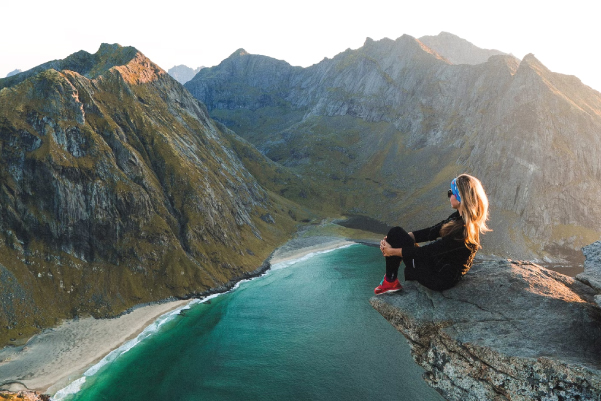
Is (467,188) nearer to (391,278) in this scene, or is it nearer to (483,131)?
(391,278)

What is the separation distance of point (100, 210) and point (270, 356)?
6682cm

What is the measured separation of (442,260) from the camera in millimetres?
10172

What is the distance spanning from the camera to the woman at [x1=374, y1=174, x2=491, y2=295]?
934cm

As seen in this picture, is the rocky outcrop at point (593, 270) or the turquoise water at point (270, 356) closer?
the rocky outcrop at point (593, 270)

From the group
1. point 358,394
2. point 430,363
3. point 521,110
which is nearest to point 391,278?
point 430,363

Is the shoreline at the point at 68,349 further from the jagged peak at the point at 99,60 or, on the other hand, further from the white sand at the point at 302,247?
the jagged peak at the point at 99,60

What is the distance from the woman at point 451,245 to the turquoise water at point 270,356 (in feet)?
153

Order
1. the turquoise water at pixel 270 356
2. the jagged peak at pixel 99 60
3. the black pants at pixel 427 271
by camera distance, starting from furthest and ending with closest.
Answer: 1. the jagged peak at pixel 99 60
2. the turquoise water at pixel 270 356
3. the black pants at pixel 427 271

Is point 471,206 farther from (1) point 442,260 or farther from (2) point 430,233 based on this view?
(2) point 430,233

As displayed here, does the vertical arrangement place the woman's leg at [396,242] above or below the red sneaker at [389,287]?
above

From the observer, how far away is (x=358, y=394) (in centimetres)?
4862

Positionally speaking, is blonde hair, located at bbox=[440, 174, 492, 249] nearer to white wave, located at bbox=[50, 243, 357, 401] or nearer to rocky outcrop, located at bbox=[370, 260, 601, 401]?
rocky outcrop, located at bbox=[370, 260, 601, 401]

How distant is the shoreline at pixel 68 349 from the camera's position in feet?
181

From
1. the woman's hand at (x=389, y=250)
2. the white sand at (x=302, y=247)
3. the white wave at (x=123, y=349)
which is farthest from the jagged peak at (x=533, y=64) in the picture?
the woman's hand at (x=389, y=250)
